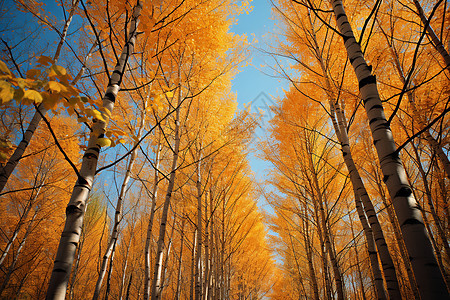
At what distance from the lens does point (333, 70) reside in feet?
12.7

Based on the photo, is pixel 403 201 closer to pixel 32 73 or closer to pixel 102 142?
pixel 102 142

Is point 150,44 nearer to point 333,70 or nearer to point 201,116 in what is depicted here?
point 201,116

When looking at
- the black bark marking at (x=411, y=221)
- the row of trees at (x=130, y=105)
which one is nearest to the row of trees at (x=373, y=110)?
the black bark marking at (x=411, y=221)

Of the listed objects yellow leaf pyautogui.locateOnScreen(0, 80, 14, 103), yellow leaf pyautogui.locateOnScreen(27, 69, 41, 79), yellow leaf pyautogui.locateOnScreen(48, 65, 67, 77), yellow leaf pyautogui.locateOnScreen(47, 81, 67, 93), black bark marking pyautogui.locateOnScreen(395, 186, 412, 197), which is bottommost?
black bark marking pyautogui.locateOnScreen(395, 186, 412, 197)

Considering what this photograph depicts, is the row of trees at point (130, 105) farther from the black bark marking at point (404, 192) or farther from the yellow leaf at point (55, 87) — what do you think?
the black bark marking at point (404, 192)

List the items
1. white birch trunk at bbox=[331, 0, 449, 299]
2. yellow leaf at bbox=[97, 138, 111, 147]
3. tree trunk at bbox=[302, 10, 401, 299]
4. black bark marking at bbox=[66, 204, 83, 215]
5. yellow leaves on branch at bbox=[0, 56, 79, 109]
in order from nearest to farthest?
1. white birch trunk at bbox=[331, 0, 449, 299]
2. yellow leaves on branch at bbox=[0, 56, 79, 109]
3. black bark marking at bbox=[66, 204, 83, 215]
4. yellow leaf at bbox=[97, 138, 111, 147]
5. tree trunk at bbox=[302, 10, 401, 299]

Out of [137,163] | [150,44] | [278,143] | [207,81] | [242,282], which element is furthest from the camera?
[242,282]

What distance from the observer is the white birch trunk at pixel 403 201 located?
0.94m

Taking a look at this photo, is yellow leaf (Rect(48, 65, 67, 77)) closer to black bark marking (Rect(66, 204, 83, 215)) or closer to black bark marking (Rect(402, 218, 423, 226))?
black bark marking (Rect(66, 204, 83, 215))

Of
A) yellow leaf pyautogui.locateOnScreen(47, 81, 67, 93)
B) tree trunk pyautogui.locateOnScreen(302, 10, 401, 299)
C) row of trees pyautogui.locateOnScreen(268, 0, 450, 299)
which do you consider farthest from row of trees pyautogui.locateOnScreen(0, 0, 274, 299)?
tree trunk pyautogui.locateOnScreen(302, 10, 401, 299)

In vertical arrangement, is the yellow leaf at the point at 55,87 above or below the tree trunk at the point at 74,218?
above

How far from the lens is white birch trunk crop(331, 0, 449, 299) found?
36.9 inches

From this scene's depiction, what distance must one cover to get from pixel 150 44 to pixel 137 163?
17.5 ft

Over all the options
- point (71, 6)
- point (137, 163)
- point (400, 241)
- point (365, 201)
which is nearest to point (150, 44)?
point (71, 6)
